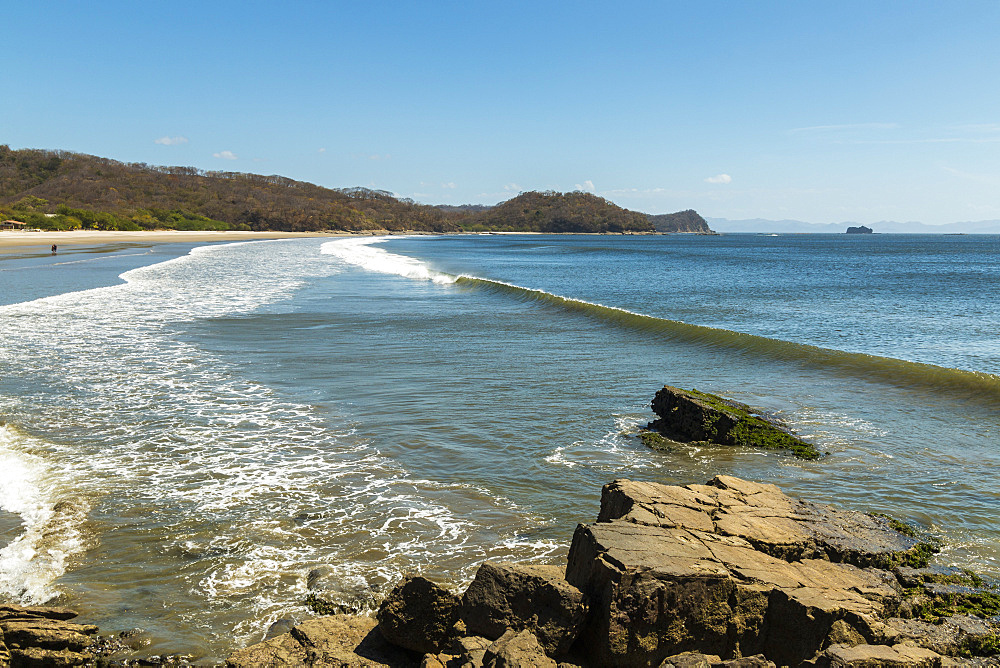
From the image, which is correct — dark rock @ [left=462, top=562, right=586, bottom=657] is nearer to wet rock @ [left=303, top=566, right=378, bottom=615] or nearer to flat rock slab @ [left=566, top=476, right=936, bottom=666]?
flat rock slab @ [left=566, top=476, right=936, bottom=666]

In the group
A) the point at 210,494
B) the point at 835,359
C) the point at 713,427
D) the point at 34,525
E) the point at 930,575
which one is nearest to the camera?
the point at 930,575

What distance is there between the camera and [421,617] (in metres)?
4.14

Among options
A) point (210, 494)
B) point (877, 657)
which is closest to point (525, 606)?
point (877, 657)

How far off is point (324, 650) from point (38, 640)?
6.18 feet

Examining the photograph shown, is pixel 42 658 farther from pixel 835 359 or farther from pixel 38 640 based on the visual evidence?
pixel 835 359

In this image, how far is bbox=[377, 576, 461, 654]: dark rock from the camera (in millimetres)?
4121

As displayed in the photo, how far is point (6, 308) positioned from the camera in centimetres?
2089

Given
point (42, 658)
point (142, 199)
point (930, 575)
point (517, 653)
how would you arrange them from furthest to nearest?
point (142, 199), point (930, 575), point (42, 658), point (517, 653)

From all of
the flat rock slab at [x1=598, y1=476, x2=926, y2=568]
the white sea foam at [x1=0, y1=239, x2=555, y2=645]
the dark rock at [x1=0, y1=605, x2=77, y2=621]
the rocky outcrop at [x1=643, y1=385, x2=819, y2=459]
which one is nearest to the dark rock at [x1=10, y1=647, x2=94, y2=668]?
the dark rock at [x1=0, y1=605, x2=77, y2=621]

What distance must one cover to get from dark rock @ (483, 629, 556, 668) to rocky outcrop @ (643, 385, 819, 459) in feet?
18.8

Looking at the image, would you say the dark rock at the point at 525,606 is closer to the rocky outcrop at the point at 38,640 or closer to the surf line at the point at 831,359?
the rocky outcrop at the point at 38,640

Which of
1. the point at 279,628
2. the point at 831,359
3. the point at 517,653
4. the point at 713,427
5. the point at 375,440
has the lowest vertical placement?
the point at 279,628

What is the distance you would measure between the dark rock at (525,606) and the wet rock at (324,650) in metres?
0.56

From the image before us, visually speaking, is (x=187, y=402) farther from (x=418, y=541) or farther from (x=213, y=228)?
(x=213, y=228)
